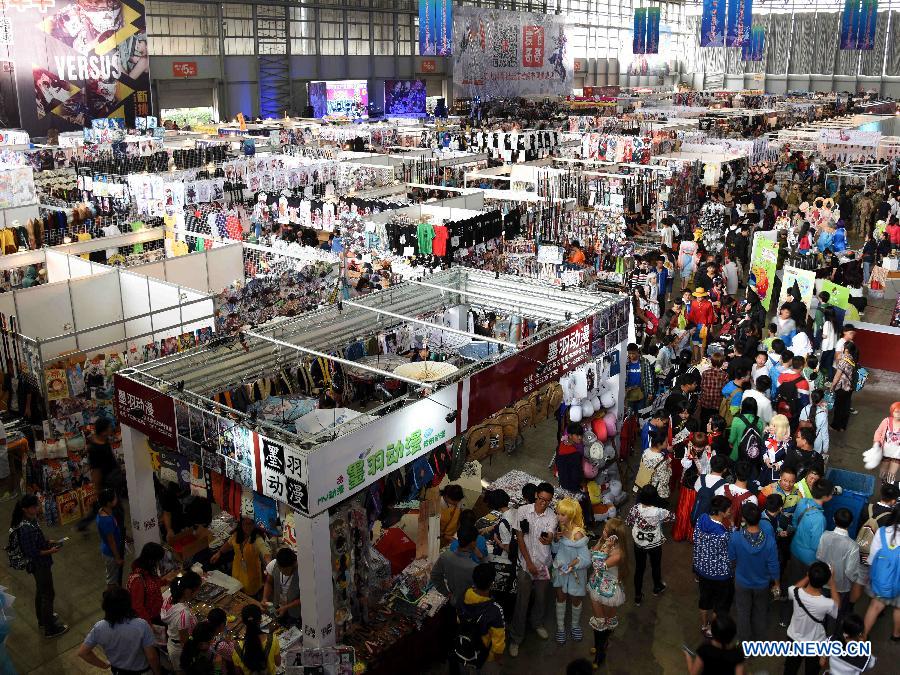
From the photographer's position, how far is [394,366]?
816 centimetres

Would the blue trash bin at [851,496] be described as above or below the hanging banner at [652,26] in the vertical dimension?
below

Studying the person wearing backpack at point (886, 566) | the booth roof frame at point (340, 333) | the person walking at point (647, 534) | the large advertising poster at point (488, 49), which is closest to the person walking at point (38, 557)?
the booth roof frame at point (340, 333)

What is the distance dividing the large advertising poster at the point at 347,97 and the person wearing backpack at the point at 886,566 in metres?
38.1

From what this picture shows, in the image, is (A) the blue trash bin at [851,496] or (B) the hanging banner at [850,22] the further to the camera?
(B) the hanging banner at [850,22]

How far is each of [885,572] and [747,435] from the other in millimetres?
1881

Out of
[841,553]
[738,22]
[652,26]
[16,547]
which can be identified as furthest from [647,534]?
[652,26]

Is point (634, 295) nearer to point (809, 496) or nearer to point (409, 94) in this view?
point (809, 496)

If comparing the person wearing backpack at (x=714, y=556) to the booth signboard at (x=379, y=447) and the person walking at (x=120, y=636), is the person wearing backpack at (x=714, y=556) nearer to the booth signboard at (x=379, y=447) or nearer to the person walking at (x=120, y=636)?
the booth signboard at (x=379, y=447)

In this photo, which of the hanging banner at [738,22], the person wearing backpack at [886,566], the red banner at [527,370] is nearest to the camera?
the person wearing backpack at [886,566]

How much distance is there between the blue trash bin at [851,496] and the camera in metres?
6.54

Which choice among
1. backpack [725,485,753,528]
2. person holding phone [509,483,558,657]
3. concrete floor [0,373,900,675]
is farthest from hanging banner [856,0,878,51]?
person holding phone [509,483,558,657]

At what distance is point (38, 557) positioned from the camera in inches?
239

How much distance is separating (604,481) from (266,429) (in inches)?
145

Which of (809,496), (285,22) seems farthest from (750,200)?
(285,22)
